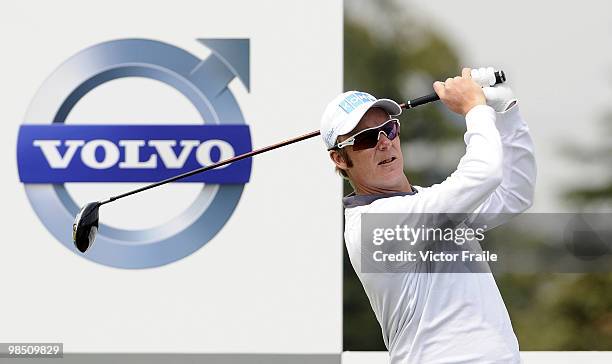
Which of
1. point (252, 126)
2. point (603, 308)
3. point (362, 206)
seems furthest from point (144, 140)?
point (603, 308)

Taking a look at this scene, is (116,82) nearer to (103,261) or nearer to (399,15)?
(103,261)

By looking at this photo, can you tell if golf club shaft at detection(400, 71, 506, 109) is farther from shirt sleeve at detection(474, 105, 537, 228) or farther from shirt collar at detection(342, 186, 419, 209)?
shirt collar at detection(342, 186, 419, 209)

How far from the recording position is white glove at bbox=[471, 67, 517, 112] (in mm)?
2207

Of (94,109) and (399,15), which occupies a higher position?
(399,15)

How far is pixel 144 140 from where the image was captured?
4453 mm

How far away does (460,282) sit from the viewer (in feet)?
7.36

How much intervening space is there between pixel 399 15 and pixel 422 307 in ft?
22.4

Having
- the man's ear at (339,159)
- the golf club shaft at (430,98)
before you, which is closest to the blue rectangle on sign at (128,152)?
the golf club shaft at (430,98)

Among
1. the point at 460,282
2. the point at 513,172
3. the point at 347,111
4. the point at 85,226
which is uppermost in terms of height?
the point at 347,111

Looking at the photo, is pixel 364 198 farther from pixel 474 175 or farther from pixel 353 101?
pixel 474 175

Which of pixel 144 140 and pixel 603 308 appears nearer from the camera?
pixel 144 140

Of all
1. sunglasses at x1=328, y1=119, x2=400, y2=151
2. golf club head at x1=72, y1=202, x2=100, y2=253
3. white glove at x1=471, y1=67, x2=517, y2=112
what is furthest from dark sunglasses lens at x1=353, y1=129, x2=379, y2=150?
golf club head at x1=72, y1=202, x2=100, y2=253

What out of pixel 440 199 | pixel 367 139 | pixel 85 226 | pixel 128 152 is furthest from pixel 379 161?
pixel 128 152

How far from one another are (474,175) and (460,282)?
299mm
